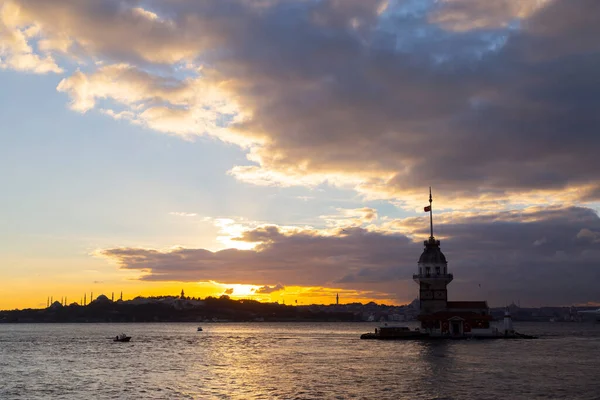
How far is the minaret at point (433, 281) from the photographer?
12938cm

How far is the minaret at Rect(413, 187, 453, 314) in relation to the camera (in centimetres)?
12938

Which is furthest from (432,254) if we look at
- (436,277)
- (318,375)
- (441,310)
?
(318,375)

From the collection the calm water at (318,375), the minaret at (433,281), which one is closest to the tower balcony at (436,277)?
the minaret at (433,281)

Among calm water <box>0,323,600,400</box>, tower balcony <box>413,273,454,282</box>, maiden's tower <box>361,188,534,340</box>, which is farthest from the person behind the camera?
tower balcony <box>413,273,454,282</box>

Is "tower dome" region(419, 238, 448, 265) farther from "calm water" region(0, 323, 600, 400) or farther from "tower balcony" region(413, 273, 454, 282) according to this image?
"calm water" region(0, 323, 600, 400)

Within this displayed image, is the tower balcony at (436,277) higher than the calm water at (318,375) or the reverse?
higher

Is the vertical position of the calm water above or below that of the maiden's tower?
below

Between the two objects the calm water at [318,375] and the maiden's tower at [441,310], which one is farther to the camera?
the maiden's tower at [441,310]

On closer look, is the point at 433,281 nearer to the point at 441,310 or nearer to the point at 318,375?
the point at 441,310

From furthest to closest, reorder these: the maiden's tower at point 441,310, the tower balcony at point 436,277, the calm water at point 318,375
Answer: the tower balcony at point 436,277, the maiden's tower at point 441,310, the calm water at point 318,375

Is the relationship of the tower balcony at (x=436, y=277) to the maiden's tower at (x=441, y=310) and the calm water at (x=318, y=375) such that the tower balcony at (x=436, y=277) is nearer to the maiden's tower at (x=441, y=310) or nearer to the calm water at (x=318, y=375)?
the maiden's tower at (x=441, y=310)

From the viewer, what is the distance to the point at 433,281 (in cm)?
12962

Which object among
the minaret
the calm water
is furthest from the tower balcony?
the calm water

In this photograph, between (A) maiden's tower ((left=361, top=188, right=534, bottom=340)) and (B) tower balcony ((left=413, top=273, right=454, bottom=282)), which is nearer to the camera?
(A) maiden's tower ((left=361, top=188, right=534, bottom=340))
